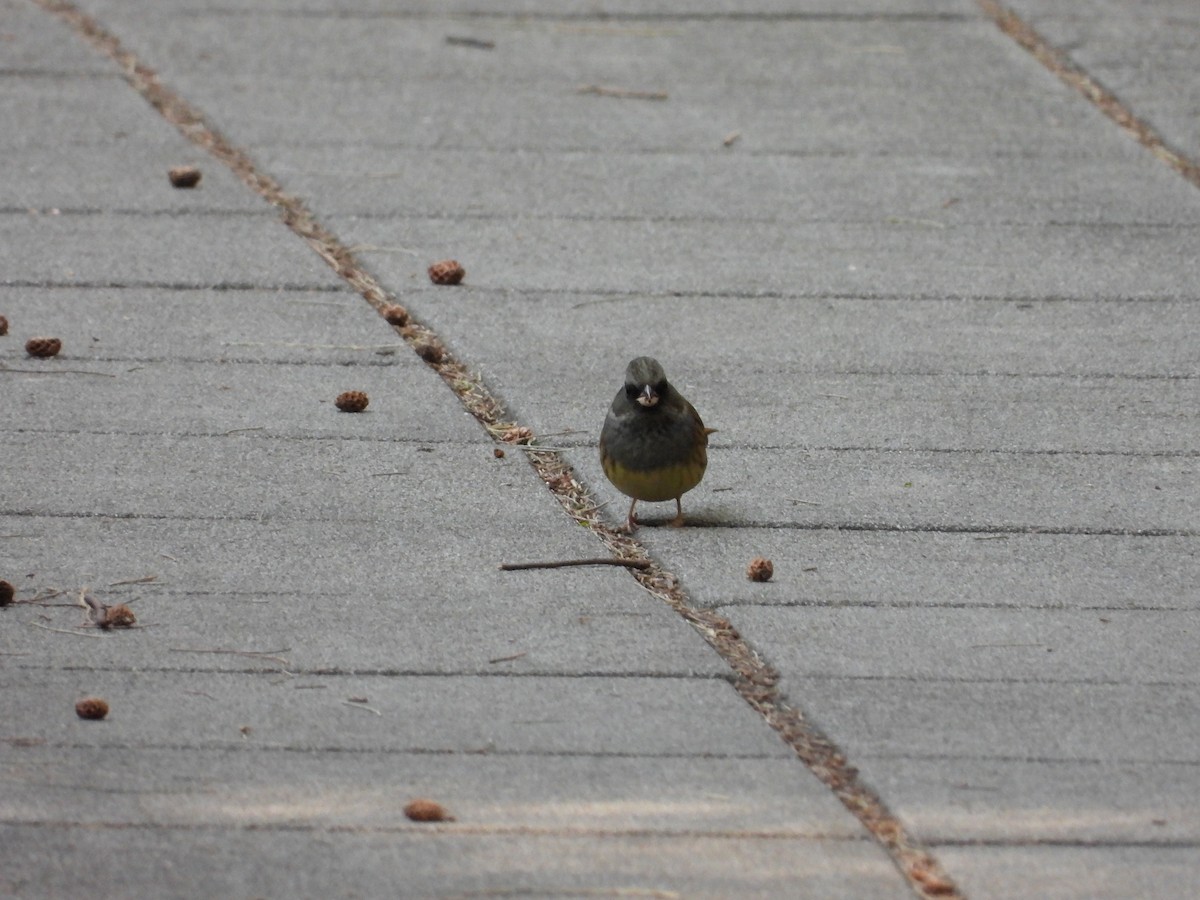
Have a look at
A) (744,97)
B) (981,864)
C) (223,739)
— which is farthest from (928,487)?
(744,97)

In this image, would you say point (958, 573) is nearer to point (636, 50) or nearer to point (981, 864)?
point (981, 864)

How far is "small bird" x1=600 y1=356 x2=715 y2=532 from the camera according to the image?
4160 mm

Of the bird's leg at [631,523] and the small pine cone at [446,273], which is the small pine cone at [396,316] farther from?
the bird's leg at [631,523]

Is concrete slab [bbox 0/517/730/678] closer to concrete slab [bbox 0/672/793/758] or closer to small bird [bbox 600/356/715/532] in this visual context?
concrete slab [bbox 0/672/793/758]

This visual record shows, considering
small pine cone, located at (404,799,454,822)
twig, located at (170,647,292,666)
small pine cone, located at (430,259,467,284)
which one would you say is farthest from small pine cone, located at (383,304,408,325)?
small pine cone, located at (404,799,454,822)

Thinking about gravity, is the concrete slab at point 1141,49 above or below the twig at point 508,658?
above

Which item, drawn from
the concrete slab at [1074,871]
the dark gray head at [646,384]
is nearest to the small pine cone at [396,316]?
the dark gray head at [646,384]

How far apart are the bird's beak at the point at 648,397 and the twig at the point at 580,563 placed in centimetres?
38

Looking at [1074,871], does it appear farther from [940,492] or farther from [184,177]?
[184,177]

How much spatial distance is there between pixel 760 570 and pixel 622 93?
3.64 m

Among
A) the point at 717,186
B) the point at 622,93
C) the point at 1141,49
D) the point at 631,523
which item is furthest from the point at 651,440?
the point at 1141,49

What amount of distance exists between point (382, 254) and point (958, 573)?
2547mm

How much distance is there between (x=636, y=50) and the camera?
7.70 metres

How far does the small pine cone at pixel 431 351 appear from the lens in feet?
16.9
